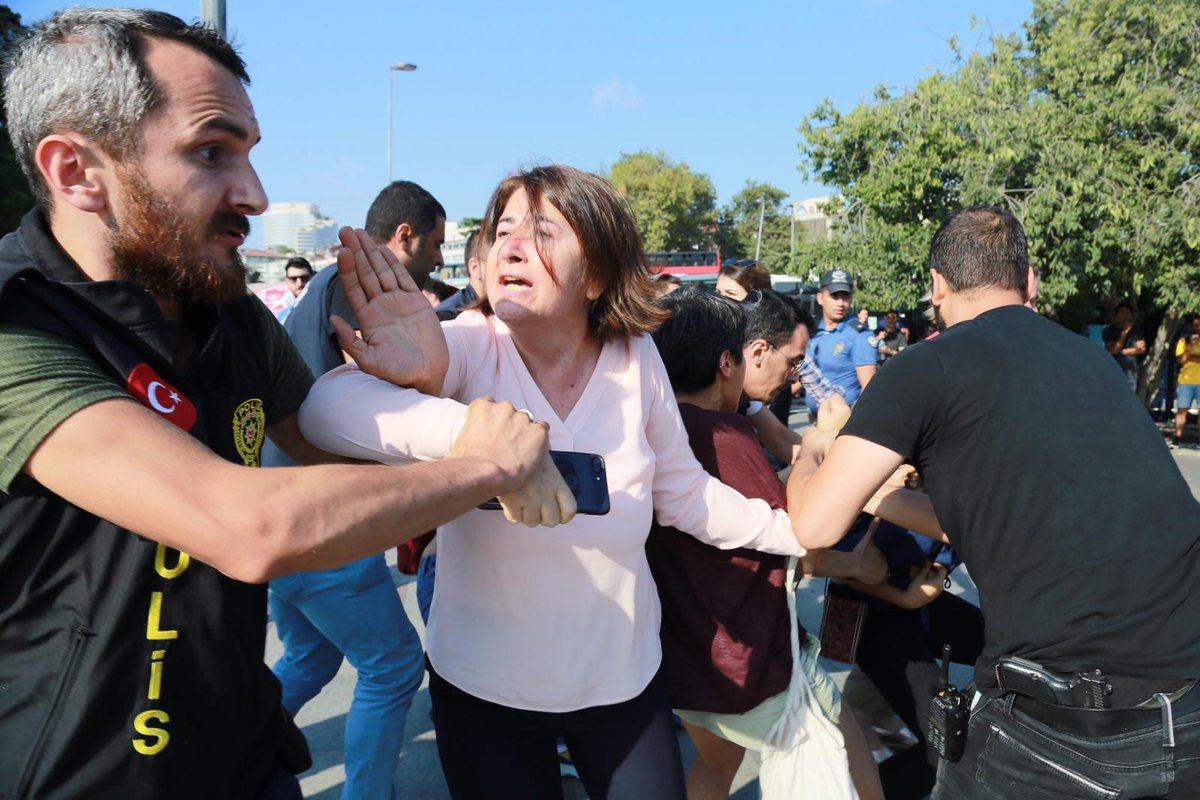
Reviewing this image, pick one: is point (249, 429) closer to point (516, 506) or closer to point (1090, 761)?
point (516, 506)

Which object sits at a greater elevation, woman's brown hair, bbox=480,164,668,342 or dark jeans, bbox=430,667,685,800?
woman's brown hair, bbox=480,164,668,342

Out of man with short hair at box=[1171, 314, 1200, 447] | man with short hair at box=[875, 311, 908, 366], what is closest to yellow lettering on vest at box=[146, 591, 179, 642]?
man with short hair at box=[1171, 314, 1200, 447]

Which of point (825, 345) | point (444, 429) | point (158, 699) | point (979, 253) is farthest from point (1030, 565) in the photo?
point (825, 345)

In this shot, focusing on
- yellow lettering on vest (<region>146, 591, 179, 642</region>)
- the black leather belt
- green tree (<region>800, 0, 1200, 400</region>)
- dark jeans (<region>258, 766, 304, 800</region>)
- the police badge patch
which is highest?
green tree (<region>800, 0, 1200, 400</region>)

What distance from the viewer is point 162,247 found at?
1.34m

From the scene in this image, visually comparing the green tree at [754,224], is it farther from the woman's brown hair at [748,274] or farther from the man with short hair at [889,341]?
the woman's brown hair at [748,274]

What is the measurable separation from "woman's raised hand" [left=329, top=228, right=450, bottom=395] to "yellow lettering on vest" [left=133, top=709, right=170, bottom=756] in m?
0.68

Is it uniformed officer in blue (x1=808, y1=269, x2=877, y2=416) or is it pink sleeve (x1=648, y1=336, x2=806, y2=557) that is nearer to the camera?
pink sleeve (x1=648, y1=336, x2=806, y2=557)

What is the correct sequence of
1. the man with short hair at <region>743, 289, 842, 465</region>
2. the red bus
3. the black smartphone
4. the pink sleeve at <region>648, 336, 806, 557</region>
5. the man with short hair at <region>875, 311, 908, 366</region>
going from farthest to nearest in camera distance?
the red bus → the man with short hair at <region>875, 311, 908, 366</region> → the man with short hair at <region>743, 289, 842, 465</region> → the pink sleeve at <region>648, 336, 806, 557</region> → the black smartphone

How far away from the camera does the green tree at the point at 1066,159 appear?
11.9 metres

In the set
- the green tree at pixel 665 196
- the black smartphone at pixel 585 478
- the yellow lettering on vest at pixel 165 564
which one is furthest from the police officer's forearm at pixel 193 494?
the green tree at pixel 665 196

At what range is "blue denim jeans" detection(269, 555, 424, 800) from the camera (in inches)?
106

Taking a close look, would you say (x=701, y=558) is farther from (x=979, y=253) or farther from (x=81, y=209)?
(x=81, y=209)

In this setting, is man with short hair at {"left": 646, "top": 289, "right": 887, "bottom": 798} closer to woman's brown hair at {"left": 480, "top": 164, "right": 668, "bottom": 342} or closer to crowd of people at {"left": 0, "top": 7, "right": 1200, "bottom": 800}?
crowd of people at {"left": 0, "top": 7, "right": 1200, "bottom": 800}
